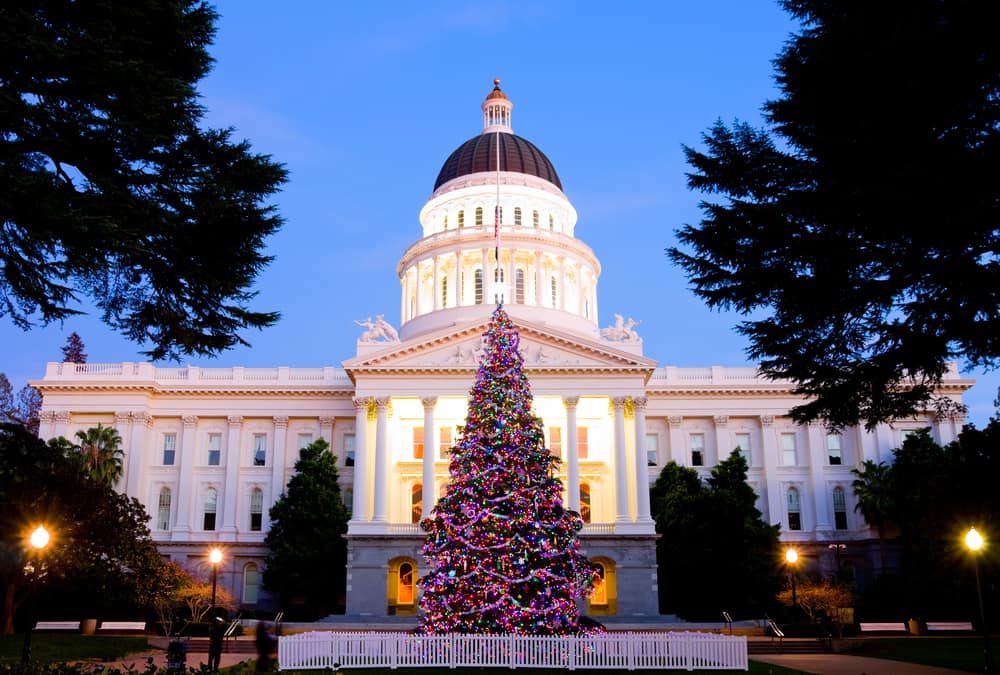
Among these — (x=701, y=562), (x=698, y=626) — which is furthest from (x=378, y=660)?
(x=701, y=562)

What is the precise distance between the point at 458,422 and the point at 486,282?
51.9 feet

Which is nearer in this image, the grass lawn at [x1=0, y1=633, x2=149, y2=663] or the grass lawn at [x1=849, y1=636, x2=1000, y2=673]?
the grass lawn at [x1=849, y1=636, x2=1000, y2=673]

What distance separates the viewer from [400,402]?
58875 millimetres

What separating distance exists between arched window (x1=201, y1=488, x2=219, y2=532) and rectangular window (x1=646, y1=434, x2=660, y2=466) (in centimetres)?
3107

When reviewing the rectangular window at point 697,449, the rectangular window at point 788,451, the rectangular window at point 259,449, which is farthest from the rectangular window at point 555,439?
the rectangular window at point 259,449

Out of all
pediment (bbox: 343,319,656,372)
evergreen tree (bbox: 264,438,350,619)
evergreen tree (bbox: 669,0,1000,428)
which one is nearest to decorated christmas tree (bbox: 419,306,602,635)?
evergreen tree (bbox: 669,0,1000,428)

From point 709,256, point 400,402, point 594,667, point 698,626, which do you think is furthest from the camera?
point 400,402

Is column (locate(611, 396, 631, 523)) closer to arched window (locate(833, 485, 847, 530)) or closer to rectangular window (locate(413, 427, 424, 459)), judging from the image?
rectangular window (locate(413, 427, 424, 459))

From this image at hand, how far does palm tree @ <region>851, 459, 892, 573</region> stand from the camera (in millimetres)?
58147

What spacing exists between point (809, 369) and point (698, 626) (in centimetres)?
3024

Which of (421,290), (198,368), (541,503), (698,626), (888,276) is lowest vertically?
(698,626)

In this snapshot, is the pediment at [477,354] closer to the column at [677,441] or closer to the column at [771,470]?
the column at [677,441]

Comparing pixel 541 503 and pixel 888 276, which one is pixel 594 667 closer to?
pixel 541 503

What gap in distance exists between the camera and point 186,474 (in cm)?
6494
